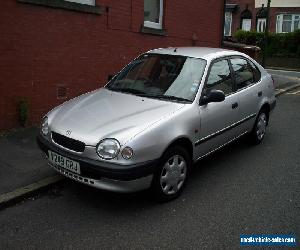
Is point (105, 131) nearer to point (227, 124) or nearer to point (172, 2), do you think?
point (227, 124)

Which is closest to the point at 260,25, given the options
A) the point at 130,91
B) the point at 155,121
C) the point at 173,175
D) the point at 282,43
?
the point at 282,43

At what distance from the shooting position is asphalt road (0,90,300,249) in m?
3.59

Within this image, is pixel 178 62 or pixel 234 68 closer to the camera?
pixel 178 62

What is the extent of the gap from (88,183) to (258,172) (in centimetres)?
257

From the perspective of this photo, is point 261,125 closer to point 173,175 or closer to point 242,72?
point 242,72

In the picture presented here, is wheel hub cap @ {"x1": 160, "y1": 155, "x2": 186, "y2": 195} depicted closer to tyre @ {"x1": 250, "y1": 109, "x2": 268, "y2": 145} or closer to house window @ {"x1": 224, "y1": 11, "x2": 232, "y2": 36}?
tyre @ {"x1": 250, "y1": 109, "x2": 268, "y2": 145}

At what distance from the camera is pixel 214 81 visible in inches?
203

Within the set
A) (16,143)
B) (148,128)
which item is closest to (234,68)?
(148,128)

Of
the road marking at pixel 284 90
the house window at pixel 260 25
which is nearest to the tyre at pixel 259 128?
the road marking at pixel 284 90

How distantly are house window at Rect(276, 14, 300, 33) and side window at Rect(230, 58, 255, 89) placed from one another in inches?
1233

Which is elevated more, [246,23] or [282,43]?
[246,23]

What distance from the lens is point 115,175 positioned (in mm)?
3768

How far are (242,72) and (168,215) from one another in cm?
288

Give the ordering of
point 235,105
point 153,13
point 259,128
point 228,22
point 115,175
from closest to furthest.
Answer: point 115,175, point 235,105, point 259,128, point 153,13, point 228,22
